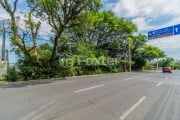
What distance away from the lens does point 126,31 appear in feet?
193

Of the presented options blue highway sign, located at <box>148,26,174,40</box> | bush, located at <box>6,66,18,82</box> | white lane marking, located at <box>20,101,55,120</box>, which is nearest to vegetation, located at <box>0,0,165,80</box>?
bush, located at <box>6,66,18,82</box>

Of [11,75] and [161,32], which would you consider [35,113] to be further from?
[161,32]

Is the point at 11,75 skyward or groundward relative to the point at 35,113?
skyward

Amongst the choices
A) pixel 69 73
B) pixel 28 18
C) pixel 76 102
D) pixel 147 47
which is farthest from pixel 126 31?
pixel 76 102

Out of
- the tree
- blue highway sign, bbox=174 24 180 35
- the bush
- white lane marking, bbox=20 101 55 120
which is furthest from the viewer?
blue highway sign, bbox=174 24 180 35

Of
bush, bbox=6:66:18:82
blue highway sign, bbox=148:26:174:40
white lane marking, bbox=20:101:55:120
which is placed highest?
blue highway sign, bbox=148:26:174:40

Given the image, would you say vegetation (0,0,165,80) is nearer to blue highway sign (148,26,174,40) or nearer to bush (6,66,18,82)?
bush (6,66,18,82)

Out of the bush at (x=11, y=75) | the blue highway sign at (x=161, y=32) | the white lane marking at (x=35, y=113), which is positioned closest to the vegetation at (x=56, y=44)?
the bush at (x=11, y=75)

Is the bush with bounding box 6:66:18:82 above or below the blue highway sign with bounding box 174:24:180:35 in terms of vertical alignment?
below

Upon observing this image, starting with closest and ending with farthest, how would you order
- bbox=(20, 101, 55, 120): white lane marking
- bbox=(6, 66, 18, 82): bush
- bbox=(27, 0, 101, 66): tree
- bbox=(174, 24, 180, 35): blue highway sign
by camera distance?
1. bbox=(20, 101, 55, 120): white lane marking
2. bbox=(6, 66, 18, 82): bush
3. bbox=(27, 0, 101, 66): tree
4. bbox=(174, 24, 180, 35): blue highway sign

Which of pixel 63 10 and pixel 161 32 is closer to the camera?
pixel 63 10

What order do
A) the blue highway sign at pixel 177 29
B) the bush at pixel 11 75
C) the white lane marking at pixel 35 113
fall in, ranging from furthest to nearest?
the blue highway sign at pixel 177 29 < the bush at pixel 11 75 < the white lane marking at pixel 35 113

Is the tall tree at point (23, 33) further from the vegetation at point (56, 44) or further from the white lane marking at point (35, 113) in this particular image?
the white lane marking at point (35, 113)

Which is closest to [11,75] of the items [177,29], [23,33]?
[23,33]
